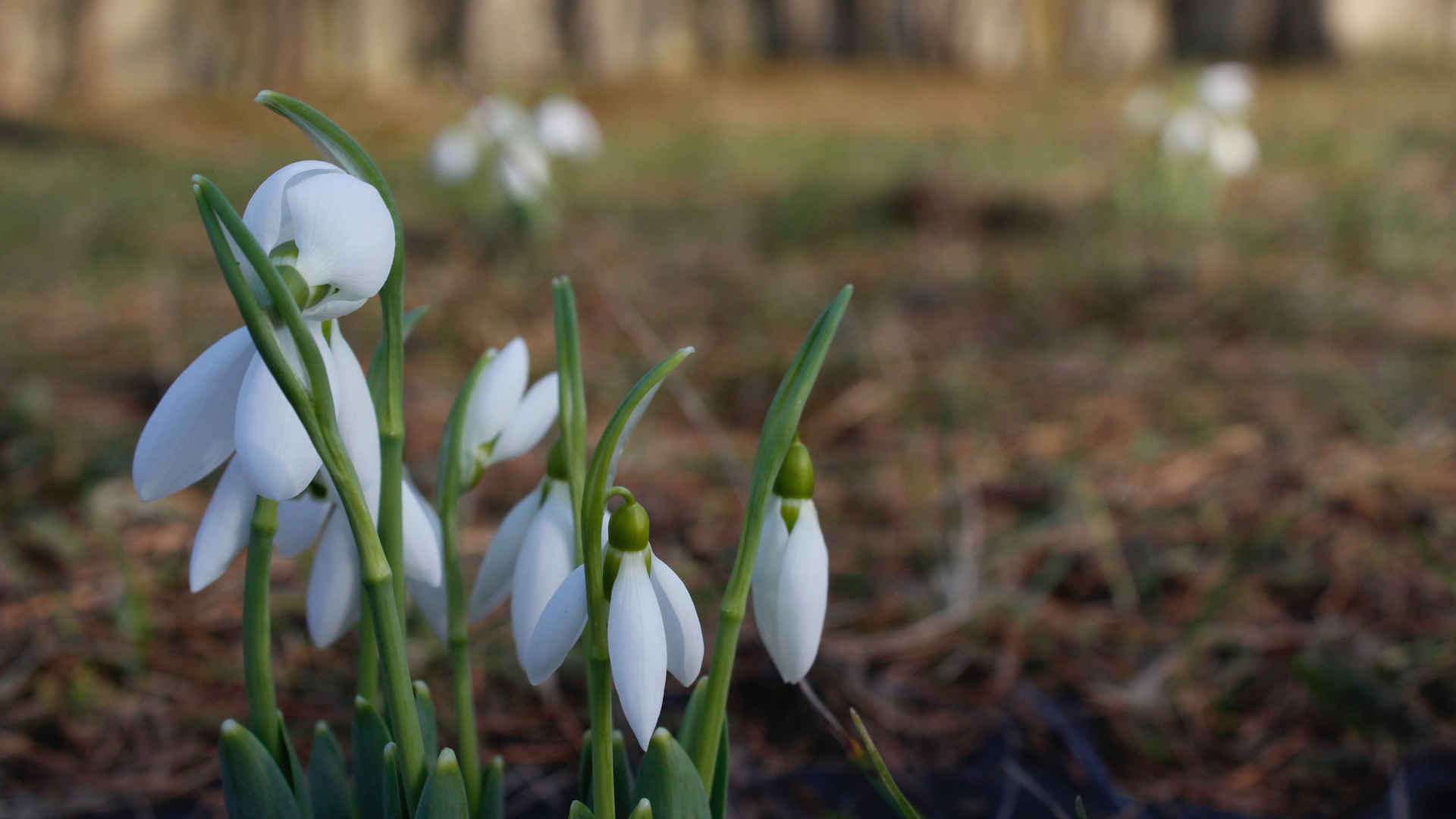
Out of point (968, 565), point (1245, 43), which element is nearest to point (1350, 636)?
point (968, 565)

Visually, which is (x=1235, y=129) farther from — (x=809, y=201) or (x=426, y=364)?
(x=426, y=364)

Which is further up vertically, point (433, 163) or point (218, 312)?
point (433, 163)

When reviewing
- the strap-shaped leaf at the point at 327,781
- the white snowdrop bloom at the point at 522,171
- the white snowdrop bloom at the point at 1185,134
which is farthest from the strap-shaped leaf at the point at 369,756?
the white snowdrop bloom at the point at 1185,134

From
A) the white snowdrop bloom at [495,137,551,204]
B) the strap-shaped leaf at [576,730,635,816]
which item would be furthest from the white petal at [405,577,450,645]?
the white snowdrop bloom at [495,137,551,204]

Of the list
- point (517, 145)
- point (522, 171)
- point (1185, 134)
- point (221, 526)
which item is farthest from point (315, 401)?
point (1185, 134)

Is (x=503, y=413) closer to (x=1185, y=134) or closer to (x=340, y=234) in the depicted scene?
(x=340, y=234)

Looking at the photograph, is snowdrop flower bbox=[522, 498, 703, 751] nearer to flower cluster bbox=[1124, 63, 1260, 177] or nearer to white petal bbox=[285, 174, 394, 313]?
white petal bbox=[285, 174, 394, 313]
